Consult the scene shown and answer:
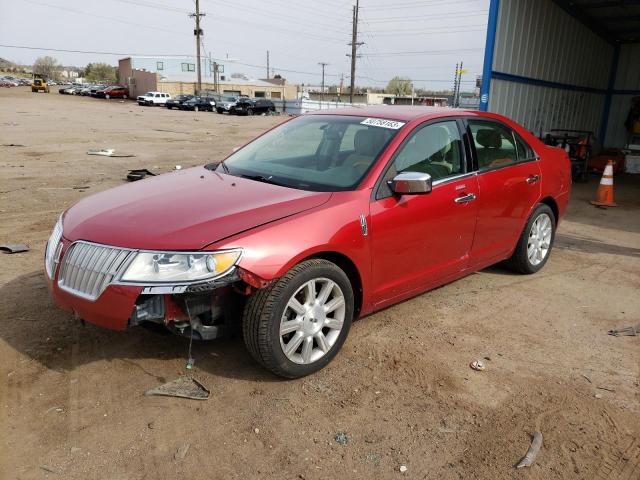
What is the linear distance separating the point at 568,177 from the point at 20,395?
5405mm

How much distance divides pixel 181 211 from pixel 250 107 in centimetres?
4149

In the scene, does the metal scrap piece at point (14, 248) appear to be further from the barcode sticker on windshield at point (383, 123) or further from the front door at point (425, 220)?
the front door at point (425, 220)

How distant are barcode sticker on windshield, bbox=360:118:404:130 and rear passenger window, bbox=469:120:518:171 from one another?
2.81 feet

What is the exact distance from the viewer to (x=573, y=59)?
14.3 metres

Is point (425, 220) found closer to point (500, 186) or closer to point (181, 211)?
point (500, 186)

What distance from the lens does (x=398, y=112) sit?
420 cm

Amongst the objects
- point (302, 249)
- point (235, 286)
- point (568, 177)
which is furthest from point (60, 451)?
point (568, 177)

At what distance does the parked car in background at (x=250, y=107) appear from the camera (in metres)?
42.3

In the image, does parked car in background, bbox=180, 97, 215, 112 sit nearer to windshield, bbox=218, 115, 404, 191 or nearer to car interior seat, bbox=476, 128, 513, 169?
windshield, bbox=218, 115, 404, 191

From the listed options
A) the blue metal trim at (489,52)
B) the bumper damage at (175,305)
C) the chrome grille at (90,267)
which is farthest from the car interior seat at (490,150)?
the blue metal trim at (489,52)

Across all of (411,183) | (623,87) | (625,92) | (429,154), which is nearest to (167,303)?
(411,183)

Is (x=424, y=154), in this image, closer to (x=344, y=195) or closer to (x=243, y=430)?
(x=344, y=195)

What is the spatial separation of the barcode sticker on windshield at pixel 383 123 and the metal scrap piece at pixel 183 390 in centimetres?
225

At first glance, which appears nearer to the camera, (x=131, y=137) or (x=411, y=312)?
(x=411, y=312)
